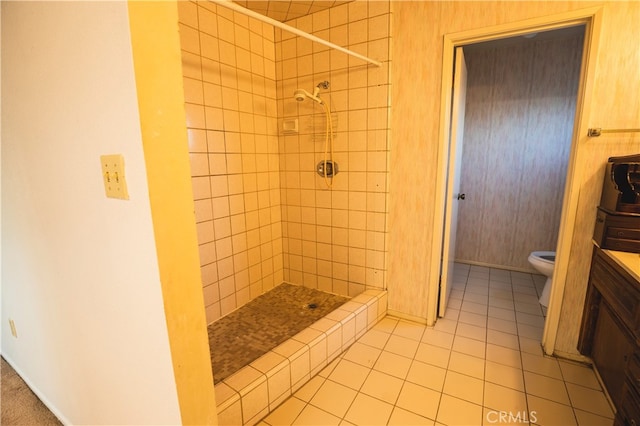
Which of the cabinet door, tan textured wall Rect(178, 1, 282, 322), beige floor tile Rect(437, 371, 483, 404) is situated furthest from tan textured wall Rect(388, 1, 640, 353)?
tan textured wall Rect(178, 1, 282, 322)

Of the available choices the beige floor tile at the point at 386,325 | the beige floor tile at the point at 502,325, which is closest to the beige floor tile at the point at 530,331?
the beige floor tile at the point at 502,325

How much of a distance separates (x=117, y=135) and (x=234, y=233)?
165 cm

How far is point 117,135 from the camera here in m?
0.78

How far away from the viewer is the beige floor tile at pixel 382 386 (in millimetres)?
1621

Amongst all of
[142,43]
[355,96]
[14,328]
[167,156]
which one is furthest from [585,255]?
[14,328]

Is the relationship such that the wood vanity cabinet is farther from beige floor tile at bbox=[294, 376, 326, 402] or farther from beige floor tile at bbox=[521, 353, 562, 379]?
beige floor tile at bbox=[294, 376, 326, 402]

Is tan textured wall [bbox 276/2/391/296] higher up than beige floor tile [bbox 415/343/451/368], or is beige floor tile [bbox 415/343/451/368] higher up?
tan textured wall [bbox 276/2/391/296]

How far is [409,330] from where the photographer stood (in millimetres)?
2236

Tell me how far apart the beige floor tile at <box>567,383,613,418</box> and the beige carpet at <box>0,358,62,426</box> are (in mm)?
2624

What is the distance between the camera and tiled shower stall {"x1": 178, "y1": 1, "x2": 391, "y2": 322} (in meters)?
2.10

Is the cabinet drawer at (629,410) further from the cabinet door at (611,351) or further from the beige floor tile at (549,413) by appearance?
the beige floor tile at (549,413)

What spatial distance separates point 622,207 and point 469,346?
3.89ft

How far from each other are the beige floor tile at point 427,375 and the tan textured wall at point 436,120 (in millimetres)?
506

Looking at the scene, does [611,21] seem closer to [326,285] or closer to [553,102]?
[553,102]
